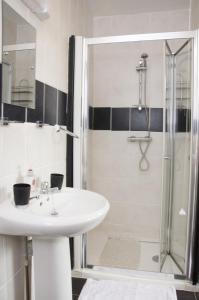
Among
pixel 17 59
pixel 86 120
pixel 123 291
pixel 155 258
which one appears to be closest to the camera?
pixel 17 59

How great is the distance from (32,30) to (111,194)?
76.9 inches

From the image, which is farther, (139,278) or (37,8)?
(139,278)

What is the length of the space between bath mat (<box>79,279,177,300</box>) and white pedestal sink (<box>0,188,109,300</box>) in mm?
598

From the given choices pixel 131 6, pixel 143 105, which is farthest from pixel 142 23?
pixel 143 105

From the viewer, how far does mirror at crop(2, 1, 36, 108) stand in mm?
1192

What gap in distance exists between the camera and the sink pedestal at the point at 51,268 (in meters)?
1.16

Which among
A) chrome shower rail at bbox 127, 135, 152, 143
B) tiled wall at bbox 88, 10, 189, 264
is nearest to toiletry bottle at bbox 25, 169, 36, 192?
tiled wall at bbox 88, 10, 189, 264

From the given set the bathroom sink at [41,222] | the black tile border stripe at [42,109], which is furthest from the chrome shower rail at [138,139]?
the bathroom sink at [41,222]

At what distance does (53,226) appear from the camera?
96cm

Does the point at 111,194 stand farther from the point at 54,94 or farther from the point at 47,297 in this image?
the point at 47,297

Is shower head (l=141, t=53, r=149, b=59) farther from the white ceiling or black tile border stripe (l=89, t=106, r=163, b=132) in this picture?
black tile border stripe (l=89, t=106, r=163, b=132)

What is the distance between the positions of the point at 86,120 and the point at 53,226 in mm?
1276

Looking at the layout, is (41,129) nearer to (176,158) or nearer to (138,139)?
(176,158)

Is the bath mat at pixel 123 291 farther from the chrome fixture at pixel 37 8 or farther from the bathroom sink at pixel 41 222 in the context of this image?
the chrome fixture at pixel 37 8
